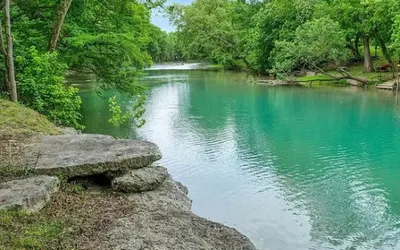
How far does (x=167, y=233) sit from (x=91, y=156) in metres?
2.16

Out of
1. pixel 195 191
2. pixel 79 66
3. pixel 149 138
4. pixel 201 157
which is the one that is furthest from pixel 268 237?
pixel 79 66

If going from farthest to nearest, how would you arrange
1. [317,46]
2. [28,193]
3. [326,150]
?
[317,46]
[326,150]
[28,193]

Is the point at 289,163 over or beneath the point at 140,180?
beneath

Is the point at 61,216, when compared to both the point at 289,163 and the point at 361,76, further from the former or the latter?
the point at 361,76

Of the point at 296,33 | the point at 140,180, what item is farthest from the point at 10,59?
the point at 296,33

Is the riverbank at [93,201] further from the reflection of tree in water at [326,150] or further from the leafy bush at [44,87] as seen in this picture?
the leafy bush at [44,87]

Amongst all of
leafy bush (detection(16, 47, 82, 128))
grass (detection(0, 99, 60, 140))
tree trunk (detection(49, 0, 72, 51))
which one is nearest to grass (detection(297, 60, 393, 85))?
tree trunk (detection(49, 0, 72, 51))

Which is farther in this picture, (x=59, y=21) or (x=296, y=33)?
(x=296, y=33)

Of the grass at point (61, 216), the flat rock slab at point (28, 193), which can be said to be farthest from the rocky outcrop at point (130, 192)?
the grass at point (61, 216)

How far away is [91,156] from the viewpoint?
19.2 feet

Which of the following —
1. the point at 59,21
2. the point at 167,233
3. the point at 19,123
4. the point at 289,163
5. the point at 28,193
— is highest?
the point at 59,21

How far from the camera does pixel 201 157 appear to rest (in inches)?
495

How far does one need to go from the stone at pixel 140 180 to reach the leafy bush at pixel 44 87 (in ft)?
20.3

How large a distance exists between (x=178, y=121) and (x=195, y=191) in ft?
30.4
